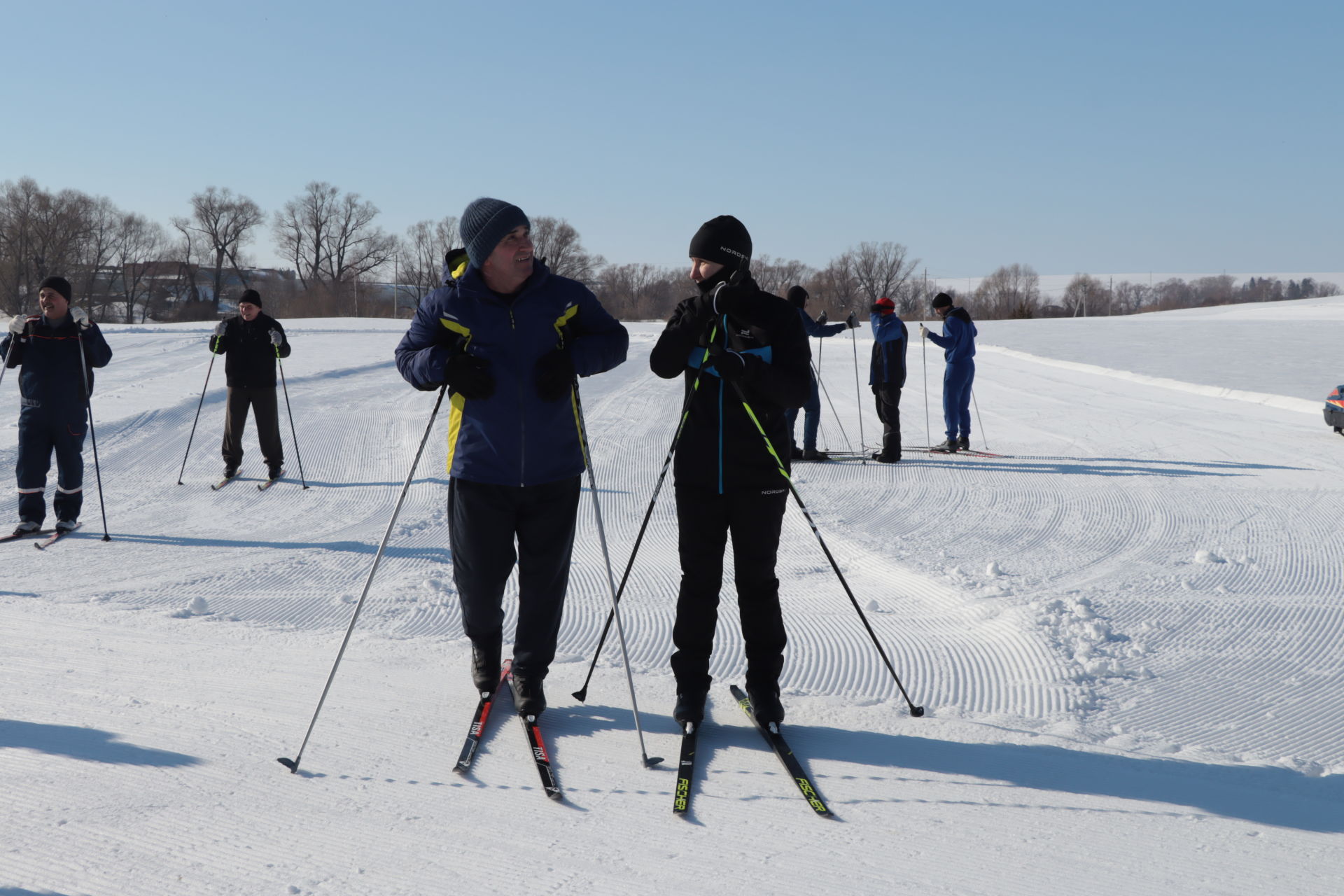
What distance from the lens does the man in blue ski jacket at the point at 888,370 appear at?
361 inches

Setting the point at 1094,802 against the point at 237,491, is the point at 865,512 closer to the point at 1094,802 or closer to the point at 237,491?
the point at 1094,802

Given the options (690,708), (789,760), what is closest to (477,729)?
(690,708)

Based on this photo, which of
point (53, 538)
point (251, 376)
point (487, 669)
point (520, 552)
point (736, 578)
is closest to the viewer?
point (736, 578)

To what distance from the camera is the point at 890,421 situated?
30.1 ft

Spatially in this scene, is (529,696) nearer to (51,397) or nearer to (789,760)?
(789,760)

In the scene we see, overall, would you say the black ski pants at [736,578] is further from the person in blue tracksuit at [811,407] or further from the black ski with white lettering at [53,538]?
the person in blue tracksuit at [811,407]

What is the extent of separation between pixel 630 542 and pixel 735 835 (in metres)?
4.10

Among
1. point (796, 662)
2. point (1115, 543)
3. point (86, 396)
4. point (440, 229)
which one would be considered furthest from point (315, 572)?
point (440, 229)

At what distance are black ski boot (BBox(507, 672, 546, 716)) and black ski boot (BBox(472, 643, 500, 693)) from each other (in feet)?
0.37

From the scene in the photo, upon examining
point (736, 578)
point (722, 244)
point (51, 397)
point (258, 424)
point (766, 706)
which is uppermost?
point (722, 244)

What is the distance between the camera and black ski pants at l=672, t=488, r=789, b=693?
3.03 meters

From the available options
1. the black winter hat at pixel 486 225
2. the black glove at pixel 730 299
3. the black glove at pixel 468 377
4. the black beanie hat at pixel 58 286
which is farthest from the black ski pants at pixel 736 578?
the black beanie hat at pixel 58 286

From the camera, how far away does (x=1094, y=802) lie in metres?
2.65

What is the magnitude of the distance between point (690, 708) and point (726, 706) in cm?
36
